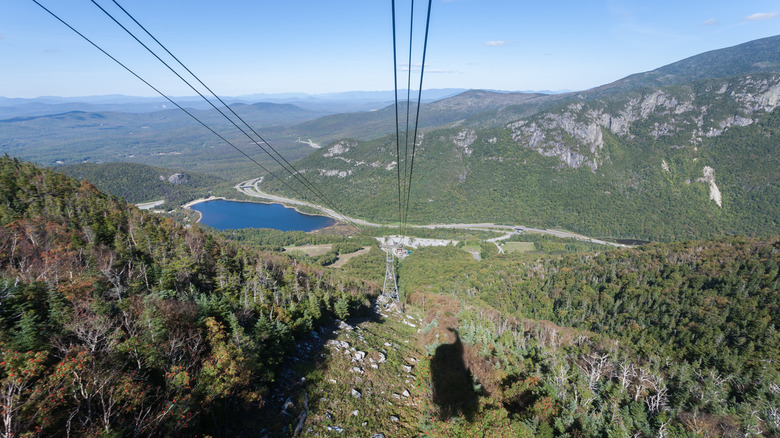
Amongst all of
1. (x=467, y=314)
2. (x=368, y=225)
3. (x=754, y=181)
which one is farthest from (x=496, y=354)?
(x=754, y=181)

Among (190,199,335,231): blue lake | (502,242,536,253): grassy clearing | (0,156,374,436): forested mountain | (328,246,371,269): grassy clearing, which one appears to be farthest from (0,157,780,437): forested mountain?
(190,199,335,231): blue lake

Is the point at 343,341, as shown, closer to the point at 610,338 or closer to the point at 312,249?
the point at 610,338

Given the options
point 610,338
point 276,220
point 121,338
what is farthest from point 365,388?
point 276,220

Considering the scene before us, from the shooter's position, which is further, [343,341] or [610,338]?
[610,338]

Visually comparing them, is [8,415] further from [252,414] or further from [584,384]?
[584,384]

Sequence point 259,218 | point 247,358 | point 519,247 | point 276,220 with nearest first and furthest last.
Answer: point 247,358 < point 519,247 < point 276,220 < point 259,218

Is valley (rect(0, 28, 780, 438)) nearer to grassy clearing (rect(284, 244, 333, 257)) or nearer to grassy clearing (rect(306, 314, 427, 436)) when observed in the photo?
grassy clearing (rect(306, 314, 427, 436))
